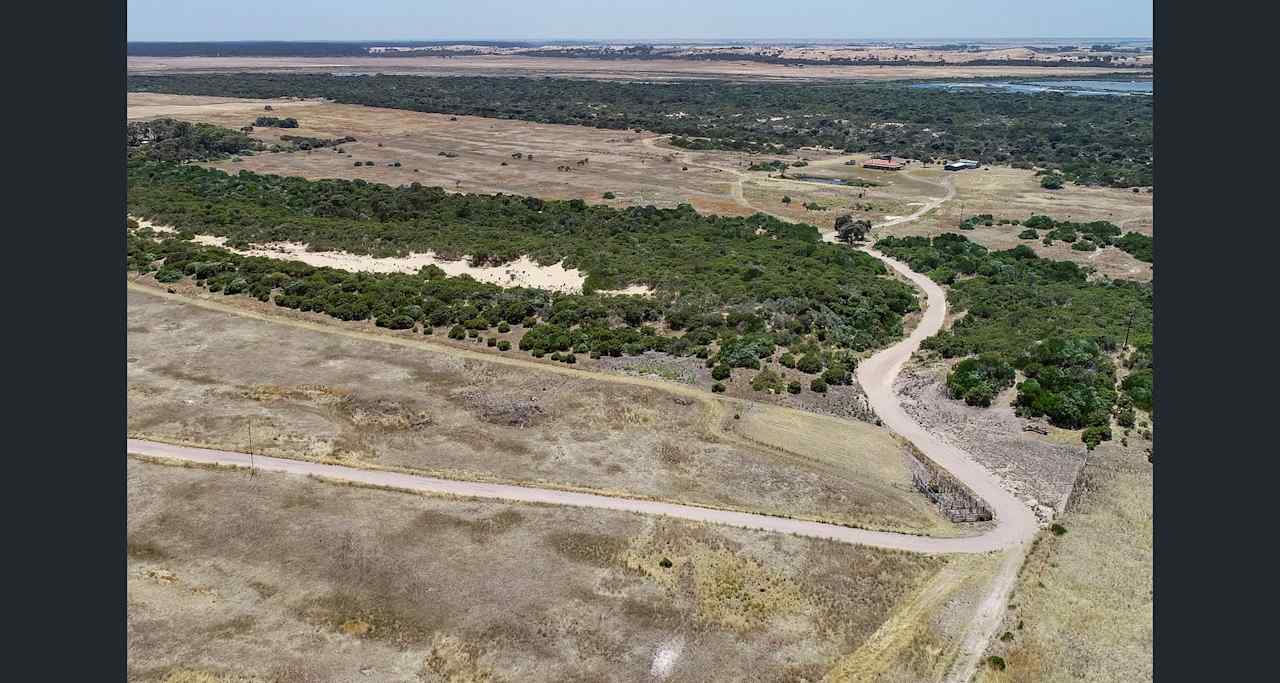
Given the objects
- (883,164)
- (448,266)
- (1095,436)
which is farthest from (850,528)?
(883,164)

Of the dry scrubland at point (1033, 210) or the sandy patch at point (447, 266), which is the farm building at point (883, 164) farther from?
the sandy patch at point (447, 266)

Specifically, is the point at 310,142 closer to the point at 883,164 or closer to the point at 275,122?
the point at 275,122

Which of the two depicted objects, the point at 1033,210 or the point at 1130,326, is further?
the point at 1033,210

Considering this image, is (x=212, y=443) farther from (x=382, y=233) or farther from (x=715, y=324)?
(x=382, y=233)

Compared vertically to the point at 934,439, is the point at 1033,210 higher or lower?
higher

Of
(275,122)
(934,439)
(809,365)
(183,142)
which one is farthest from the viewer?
(275,122)

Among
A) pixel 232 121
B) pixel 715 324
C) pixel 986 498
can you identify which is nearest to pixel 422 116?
pixel 232 121
